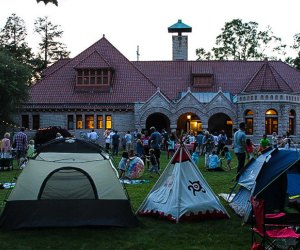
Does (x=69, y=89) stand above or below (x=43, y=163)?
above

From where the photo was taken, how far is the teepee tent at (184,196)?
1054cm

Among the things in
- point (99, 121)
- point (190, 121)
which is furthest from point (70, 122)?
point (190, 121)

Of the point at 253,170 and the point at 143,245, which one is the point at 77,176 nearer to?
the point at 143,245

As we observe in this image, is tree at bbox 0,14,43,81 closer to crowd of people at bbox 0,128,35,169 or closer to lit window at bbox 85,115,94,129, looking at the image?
lit window at bbox 85,115,94,129

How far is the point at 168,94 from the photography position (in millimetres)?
43031

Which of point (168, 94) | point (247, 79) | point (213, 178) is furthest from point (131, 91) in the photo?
point (213, 178)

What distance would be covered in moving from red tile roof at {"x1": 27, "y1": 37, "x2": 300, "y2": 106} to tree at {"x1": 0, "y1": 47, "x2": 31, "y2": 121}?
234 centimetres

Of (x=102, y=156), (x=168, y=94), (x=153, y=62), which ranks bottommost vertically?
(x=102, y=156)

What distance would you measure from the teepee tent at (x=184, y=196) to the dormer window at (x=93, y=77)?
3176 centimetres

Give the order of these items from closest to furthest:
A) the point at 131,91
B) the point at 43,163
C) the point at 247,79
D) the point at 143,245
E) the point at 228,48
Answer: the point at 143,245, the point at 43,163, the point at 131,91, the point at 247,79, the point at 228,48

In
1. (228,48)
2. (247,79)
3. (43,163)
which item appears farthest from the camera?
(228,48)

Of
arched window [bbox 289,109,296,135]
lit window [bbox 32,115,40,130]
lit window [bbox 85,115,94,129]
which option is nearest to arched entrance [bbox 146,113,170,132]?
lit window [bbox 85,115,94,129]

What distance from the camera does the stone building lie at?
39.9 meters

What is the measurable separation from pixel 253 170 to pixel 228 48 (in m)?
53.4
